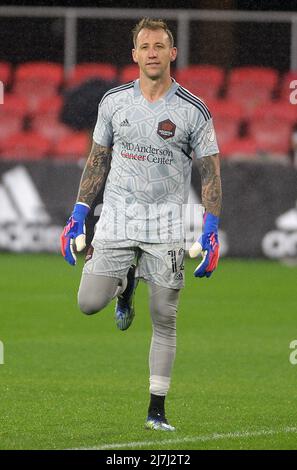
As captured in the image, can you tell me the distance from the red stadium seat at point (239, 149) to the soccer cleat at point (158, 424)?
12.0 metres

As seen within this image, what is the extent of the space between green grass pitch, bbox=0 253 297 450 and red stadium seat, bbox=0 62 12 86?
501 cm

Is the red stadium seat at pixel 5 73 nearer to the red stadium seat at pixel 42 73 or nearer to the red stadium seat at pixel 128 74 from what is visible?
the red stadium seat at pixel 42 73

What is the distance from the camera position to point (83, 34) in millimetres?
19609

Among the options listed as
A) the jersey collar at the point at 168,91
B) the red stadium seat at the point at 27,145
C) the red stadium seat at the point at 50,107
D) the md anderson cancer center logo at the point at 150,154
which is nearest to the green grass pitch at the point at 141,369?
the md anderson cancer center logo at the point at 150,154

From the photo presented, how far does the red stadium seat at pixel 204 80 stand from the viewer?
20.2m

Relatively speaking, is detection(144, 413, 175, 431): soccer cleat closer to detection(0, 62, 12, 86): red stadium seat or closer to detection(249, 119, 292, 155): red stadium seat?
detection(249, 119, 292, 155): red stadium seat

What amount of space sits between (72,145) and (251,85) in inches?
121

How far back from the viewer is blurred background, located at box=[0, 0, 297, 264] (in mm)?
18172

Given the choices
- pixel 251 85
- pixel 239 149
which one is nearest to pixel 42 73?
pixel 251 85

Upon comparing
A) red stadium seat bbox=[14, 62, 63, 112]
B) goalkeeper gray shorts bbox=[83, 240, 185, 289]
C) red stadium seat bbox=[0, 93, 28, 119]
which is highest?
red stadium seat bbox=[14, 62, 63, 112]

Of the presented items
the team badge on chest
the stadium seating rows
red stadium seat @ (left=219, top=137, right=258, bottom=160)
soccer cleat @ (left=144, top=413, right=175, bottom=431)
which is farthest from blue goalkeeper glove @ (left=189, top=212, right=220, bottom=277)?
the stadium seating rows
